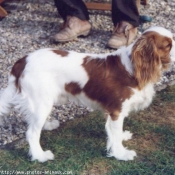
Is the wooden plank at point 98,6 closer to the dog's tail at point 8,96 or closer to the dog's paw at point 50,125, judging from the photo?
the dog's paw at point 50,125

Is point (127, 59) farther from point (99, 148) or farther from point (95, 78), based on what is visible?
point (99, 148)

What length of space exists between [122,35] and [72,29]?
24.6 inches

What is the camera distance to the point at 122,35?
5105 mm

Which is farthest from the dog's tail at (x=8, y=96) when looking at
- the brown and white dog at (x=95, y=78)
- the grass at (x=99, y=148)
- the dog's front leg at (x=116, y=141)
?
the dog's front leg at (x=116, y=141)

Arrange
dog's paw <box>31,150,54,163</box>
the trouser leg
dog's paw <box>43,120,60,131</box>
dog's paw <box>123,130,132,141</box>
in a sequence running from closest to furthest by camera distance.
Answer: dog's paw <box>31,150,54,163</box>
dog's paw <box>123,130,132,141</box>
dog's paw <box>43,120,60,131</box>
the trouser leg

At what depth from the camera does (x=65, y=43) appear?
526 centimetres

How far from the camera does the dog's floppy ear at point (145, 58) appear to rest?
10.5 feet

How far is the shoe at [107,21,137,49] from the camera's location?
5.04 m

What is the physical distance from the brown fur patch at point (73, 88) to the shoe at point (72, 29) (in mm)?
1921

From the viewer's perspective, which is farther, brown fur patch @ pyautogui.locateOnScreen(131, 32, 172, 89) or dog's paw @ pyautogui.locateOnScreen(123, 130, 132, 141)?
dog's paw @ pyautogui.locateOnScreen(123, 130, 132, 141)

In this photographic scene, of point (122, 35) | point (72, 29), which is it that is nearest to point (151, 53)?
point (122, 35)

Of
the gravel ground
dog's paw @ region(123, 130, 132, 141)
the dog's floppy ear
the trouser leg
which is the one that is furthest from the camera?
the trouser leg

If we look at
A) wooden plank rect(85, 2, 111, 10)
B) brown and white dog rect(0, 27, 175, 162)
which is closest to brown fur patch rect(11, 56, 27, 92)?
brown and white dog rect(0, 27, 175, 162)

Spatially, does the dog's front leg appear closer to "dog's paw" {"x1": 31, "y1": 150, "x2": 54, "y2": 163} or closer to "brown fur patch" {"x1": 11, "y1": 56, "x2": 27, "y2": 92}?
"dog's paw" {"x1": 31, "y1": 150, "x2": 54, "y2": 163}
